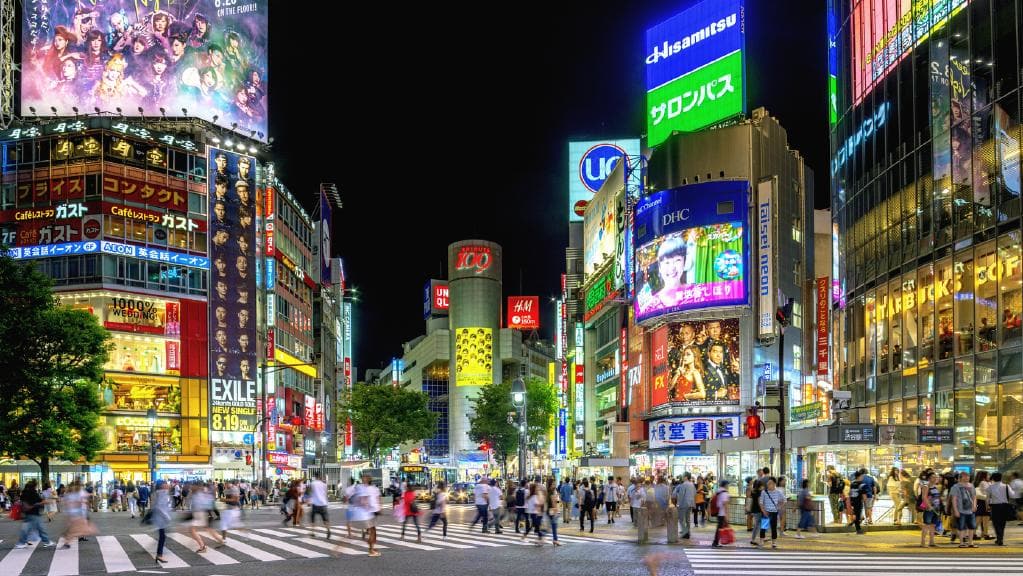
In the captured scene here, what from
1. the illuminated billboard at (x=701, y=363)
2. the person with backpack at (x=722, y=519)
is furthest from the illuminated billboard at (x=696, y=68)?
the person with backpack at (x=722, y=519)

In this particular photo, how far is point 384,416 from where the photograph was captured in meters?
110

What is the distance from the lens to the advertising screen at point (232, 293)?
83375mm

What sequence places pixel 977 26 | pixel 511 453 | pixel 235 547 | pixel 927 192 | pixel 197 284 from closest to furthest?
1. pixel 235 547
2. pixel 977 26
3. pixel 927 192
4. pixel 197 284
5. pixel 511 453

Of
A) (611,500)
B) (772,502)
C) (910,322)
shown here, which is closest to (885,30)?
(910,322)

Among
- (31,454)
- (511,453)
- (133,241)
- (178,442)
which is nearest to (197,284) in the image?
(133,241)

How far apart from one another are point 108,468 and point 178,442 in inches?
202

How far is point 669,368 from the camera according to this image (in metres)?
69.1

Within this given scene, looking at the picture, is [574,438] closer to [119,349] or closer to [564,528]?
[119,349]

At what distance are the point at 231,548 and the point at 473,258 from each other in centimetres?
14952

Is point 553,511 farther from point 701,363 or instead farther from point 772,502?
point 701,363

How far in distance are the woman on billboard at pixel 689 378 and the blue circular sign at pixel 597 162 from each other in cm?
4600

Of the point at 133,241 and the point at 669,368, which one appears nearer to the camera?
the point at 669,368

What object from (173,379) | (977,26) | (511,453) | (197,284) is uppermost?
(977,26)

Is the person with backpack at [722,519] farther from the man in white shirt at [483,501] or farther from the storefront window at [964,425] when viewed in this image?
the storefront window at [964,425]
